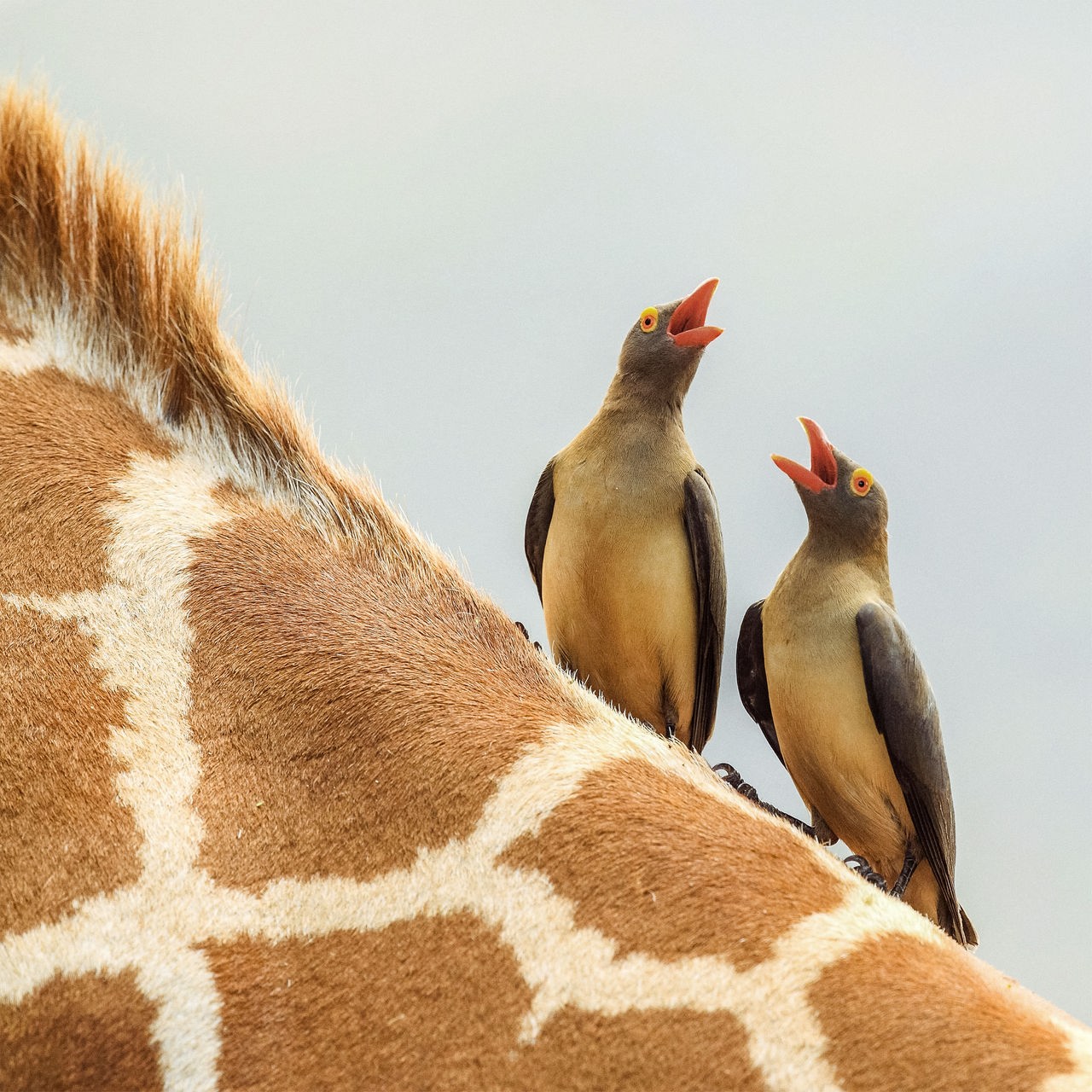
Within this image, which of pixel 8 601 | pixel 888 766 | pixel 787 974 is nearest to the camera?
pixel 787 974

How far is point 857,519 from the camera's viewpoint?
89cm

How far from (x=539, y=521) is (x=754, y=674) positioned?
0.74 ft

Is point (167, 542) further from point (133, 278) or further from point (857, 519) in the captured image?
point (857, 519)

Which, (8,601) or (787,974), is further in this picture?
(8,601)

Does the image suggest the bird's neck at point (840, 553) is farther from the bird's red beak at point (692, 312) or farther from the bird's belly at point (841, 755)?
the bird's red beak at point (692, 312)

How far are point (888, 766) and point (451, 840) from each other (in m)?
0.36

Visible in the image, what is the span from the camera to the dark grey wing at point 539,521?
3.16ft

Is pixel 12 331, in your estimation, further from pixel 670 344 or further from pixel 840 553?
pixel 840 553

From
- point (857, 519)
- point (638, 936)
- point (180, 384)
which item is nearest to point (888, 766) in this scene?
point (857, 519)

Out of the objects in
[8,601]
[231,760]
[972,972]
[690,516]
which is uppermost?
[690,516]

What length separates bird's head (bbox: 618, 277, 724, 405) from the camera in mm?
904

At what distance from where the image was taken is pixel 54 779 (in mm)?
640

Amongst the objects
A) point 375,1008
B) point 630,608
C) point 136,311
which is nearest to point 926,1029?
point 375,1008

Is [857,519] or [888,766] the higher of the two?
[857,519]
